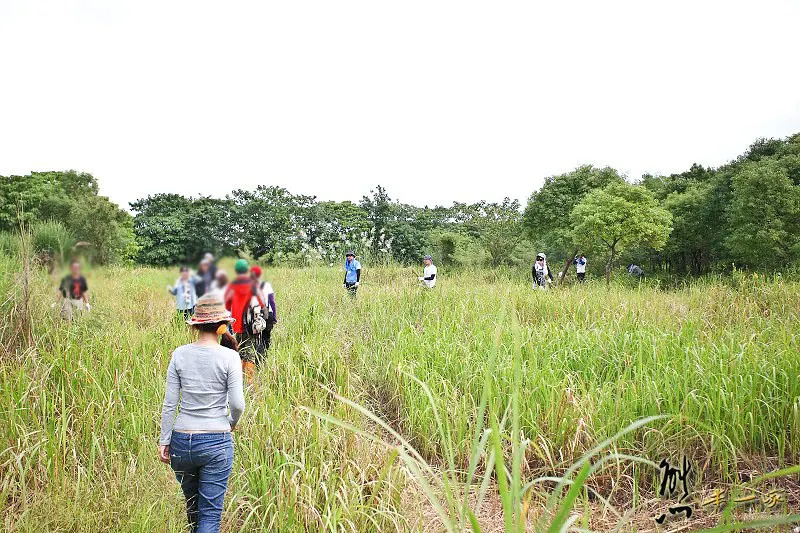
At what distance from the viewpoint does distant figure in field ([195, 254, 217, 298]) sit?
0.85 metres

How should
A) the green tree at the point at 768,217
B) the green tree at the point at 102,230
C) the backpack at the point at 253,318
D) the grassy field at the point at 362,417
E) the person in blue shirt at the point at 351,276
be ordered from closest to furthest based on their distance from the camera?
1. the green tree at the point at 102,230
2. the backpack at the point at 253,318
3. the grassy field at the point at 362,417
4. the person in blue shirt at the point at 351,276
5. the green tree at the point at 768,217

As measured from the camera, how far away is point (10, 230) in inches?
83.6

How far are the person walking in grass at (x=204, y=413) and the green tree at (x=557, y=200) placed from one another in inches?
758

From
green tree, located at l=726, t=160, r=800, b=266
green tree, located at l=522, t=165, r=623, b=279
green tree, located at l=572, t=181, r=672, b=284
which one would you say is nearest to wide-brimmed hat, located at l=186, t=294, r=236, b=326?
green tree, located at l=726, t=160, r=800, b=266

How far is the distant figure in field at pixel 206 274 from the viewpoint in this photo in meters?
0.85

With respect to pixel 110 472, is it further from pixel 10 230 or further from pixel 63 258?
pixel 63 258

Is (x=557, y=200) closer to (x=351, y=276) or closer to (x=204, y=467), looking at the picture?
(x=351, y=276)

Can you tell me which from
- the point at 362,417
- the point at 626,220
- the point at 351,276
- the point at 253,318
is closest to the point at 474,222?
the point at 626,220

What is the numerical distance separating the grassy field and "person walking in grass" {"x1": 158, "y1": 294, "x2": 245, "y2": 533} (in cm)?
28

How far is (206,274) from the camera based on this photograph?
0.88 meters

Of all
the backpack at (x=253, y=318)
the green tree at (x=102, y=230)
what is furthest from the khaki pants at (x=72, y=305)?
the backpack at (x=253, y=318)

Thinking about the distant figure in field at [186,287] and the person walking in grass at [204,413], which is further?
the person walking in grass at [204,413]

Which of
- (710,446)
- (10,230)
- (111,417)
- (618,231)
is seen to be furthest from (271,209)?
(618,231)

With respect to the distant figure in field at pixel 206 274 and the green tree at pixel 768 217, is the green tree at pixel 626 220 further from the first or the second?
the distant figure in field at pixel 206 274
